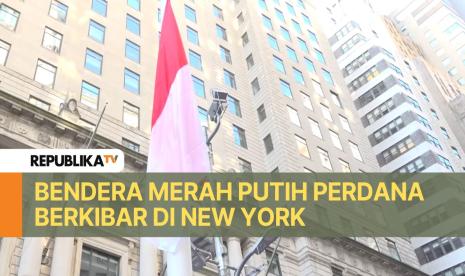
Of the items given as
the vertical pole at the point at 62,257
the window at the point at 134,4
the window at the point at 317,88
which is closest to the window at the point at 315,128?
the window at the point at 317,88

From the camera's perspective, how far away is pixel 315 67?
175 ft


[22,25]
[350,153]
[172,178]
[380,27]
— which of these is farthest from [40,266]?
[380,27]

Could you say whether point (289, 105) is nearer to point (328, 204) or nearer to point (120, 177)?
point (328, 204)

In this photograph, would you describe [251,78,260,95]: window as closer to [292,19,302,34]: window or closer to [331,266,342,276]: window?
[292,19,302,34]: window

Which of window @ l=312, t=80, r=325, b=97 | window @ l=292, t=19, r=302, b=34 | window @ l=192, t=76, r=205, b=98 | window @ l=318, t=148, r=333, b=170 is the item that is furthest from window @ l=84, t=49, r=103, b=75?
window @ l=292, t=19, r=302, b=34

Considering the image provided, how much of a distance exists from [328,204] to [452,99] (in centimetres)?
5206

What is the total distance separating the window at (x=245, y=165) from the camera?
37388mm

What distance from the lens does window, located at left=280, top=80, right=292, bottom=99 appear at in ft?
150

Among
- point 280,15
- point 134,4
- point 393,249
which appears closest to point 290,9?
point 280,15

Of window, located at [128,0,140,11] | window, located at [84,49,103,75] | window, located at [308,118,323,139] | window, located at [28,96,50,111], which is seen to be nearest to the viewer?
window, located at [28,96,50,111]

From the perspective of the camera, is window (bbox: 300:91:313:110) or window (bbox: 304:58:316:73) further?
window (bbox: 304:58:316:73)

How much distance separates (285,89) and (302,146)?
6.17 meters
